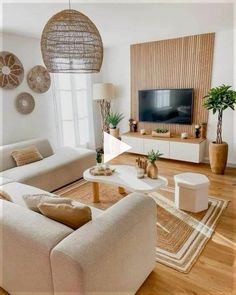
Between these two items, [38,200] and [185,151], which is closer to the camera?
[38,200]

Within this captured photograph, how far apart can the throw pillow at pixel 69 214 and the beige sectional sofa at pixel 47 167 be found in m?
1.65

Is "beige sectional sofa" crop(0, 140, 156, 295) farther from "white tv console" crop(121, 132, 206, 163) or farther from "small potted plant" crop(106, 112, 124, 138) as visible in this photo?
"small potted plant" crop(106, 112, 124, 138)

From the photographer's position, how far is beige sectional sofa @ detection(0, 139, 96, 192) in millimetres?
3326

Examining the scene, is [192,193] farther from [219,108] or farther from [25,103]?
[25,103]

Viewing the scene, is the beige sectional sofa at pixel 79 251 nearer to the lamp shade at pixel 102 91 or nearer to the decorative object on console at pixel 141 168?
the decorative object on console at pixel 141 168

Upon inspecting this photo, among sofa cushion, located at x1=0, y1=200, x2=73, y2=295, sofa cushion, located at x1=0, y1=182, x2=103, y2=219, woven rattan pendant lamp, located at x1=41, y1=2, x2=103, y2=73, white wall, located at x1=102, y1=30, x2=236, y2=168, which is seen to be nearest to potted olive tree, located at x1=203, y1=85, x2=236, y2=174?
white wall, located at x1=102, y1=30, x2=236, y2=168

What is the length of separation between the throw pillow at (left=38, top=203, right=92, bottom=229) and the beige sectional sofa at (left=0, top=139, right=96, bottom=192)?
5.42ft

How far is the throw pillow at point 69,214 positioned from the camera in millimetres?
1617

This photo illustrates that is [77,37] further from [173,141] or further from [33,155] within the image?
[173,141]

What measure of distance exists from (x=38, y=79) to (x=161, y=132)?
105 inches

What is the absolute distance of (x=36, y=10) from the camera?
9.32ft

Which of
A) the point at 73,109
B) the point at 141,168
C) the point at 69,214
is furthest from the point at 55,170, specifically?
the point at 73,109

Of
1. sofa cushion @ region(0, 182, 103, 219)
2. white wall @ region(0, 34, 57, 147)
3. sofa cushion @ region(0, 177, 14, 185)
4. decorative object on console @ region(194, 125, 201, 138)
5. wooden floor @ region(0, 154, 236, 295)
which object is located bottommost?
wooden floor @ region(0, 154, 236, 295)

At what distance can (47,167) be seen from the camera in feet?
11.7
